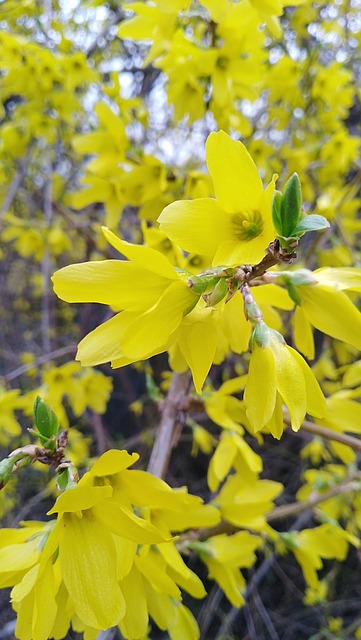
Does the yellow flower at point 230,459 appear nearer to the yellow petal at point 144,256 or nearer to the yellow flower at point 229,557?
the yellow flower at point 229,557

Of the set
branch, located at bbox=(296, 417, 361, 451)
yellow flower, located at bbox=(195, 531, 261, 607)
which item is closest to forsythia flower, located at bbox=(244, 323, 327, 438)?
branch, located at bbox=(296, 417, 361, 451)

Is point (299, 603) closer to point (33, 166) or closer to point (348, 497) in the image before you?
point (348, 497)

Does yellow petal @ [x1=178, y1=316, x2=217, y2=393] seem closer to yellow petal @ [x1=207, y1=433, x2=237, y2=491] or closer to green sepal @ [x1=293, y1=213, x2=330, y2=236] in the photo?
green sepal @ [x1=293, y1=213, x2=330, y2=236]

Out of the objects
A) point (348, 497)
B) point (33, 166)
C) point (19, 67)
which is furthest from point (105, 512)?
point (33, 166)

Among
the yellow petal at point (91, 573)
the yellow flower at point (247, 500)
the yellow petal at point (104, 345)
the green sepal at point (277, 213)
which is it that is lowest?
the yellow flower at point (247, 500)

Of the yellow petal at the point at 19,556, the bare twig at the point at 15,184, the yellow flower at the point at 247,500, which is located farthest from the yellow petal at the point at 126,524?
the bare twig at the point at 15,184

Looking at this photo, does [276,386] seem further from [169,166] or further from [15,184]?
[15,184]
